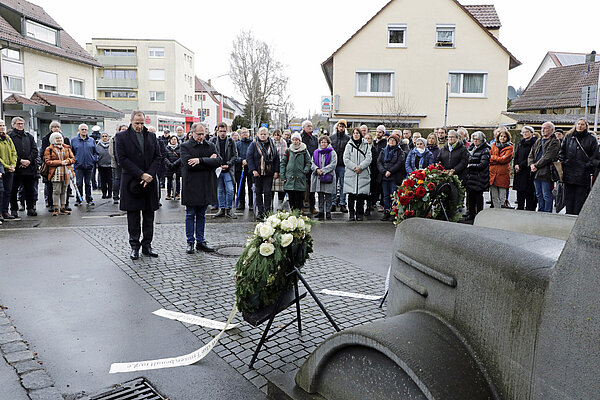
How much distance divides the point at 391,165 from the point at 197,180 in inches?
228

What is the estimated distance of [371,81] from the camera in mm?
32156

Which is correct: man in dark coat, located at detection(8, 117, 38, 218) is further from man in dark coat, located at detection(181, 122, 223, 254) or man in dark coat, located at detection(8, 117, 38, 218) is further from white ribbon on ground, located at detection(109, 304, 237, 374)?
white ribbon on ground, located at detection(109, 304, 237, 374)

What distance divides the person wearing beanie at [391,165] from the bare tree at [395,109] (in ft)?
62.1

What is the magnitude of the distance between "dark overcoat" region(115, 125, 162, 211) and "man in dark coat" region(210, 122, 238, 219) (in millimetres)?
4368

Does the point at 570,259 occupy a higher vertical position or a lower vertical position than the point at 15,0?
lower

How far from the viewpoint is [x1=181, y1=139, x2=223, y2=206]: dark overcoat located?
27.8 feet

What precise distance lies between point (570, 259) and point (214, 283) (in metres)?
5.48

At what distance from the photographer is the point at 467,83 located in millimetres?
31891

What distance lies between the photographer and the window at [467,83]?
1248 inches

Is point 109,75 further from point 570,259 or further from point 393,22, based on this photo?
point 570,259

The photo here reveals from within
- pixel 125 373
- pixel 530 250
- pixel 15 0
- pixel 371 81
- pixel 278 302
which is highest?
pixel 15 0

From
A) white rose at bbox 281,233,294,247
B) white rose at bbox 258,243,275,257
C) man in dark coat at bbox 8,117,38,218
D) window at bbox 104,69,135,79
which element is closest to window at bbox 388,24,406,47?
man in dark coat at bbox 8,117,38,218

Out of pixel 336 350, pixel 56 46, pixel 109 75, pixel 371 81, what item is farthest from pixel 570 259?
pixel 109 75

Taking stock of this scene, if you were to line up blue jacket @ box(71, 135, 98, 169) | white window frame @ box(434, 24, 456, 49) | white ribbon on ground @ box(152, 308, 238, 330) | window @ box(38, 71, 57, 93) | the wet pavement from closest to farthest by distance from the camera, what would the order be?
the wet pavement, white ribbon on ground @ box(152, 308, 238, 330), blue jacket @ box(71, 135, 98, 169), white window frame @ box(434, 24, 456, 49), window @ box(38, 71, 57, 93)
